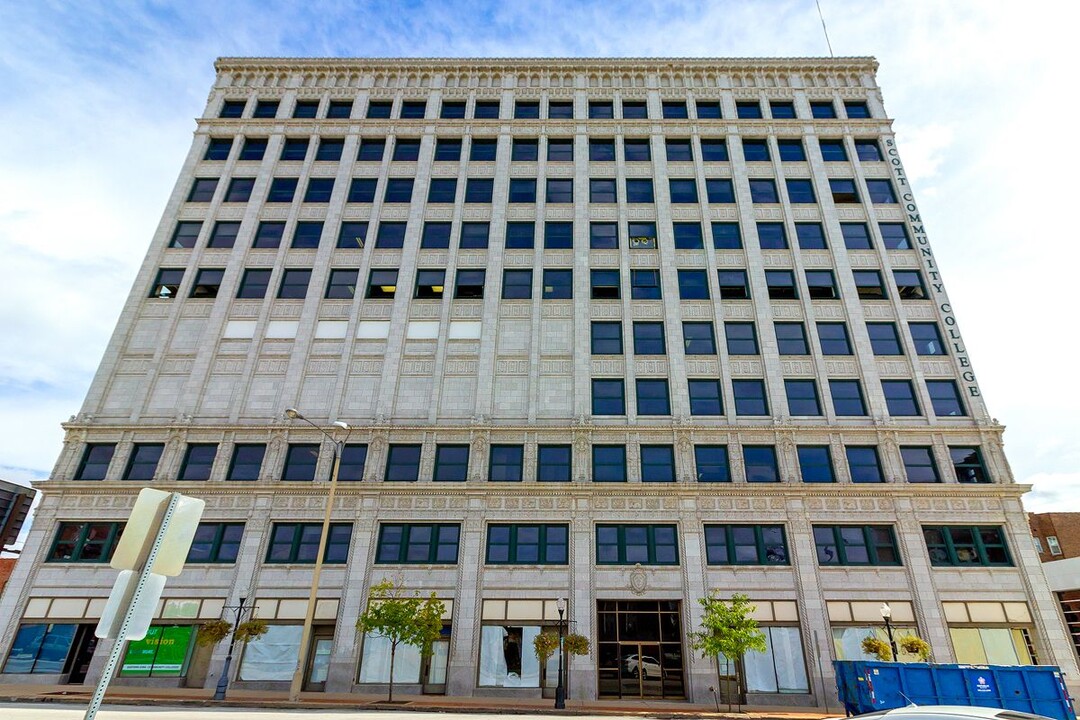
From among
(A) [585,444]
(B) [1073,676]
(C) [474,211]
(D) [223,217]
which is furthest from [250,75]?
(B) [1073,676]

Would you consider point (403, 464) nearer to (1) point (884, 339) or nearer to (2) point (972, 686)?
(2) point (972, 686)

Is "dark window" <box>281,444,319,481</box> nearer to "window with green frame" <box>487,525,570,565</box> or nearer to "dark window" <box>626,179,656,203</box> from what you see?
"window with green frame" <box>487,525,570,565</box>

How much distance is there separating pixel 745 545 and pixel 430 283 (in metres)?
23.5

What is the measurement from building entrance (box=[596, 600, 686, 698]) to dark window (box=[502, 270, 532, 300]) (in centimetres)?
1824

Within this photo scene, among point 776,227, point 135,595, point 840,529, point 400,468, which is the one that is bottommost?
point 135,595

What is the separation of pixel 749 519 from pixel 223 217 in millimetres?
37604

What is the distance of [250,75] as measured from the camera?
149 ft

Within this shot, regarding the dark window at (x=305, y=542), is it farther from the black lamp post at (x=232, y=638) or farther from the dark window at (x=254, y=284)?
the dark window at (x=254, y=284)

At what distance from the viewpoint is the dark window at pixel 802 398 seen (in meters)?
33.2

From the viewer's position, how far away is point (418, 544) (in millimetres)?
30188

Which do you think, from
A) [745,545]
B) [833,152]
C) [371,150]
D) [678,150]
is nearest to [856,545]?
[745,545]

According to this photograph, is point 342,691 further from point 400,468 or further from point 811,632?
point 811,632

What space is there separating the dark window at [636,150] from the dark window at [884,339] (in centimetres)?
1847

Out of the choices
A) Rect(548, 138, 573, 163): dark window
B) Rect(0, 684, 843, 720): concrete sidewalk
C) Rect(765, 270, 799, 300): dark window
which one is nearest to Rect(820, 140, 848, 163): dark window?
Rect(765, 270, 799, 300): dark window
